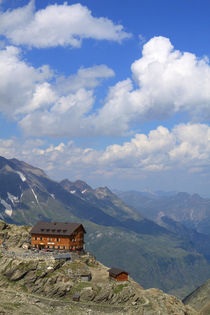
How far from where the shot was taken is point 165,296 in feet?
443

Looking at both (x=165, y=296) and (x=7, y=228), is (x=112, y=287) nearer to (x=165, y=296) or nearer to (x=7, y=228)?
(x=165, y=296)

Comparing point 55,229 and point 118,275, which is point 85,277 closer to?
point 118,275

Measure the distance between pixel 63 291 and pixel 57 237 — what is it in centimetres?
3019

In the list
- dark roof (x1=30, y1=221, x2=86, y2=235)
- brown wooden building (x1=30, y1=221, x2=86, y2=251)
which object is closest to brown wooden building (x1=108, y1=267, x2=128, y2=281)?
brown wooden building (x1=30, y1=221, x2=86, y2=251)

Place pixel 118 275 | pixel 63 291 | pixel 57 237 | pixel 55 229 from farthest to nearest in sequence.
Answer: pixel 55 229, pixel 57 237, pixel 118 275, pixel 63 291

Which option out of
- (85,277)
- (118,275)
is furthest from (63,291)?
(118,275)

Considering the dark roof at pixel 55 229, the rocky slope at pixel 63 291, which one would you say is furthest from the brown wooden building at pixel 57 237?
the rocky slope at pixel 63 291

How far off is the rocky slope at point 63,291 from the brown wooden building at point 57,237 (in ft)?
35.2

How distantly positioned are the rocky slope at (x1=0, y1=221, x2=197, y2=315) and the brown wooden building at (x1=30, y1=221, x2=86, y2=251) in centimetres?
1073

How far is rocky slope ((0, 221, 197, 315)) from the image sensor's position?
117 m

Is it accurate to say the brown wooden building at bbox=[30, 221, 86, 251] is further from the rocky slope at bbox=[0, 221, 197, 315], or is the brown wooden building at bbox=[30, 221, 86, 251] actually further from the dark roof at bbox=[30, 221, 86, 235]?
the rocky slope at bbox=[0, 221, 197, 315]

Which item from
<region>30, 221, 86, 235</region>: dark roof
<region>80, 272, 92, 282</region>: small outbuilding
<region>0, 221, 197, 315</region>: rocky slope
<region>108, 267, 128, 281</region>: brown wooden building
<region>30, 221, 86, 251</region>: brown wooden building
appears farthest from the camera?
<region>30, 221, 86, 235</region>: dark roof

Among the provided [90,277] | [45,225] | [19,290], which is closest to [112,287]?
[90,277]

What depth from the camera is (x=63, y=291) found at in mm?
122875
